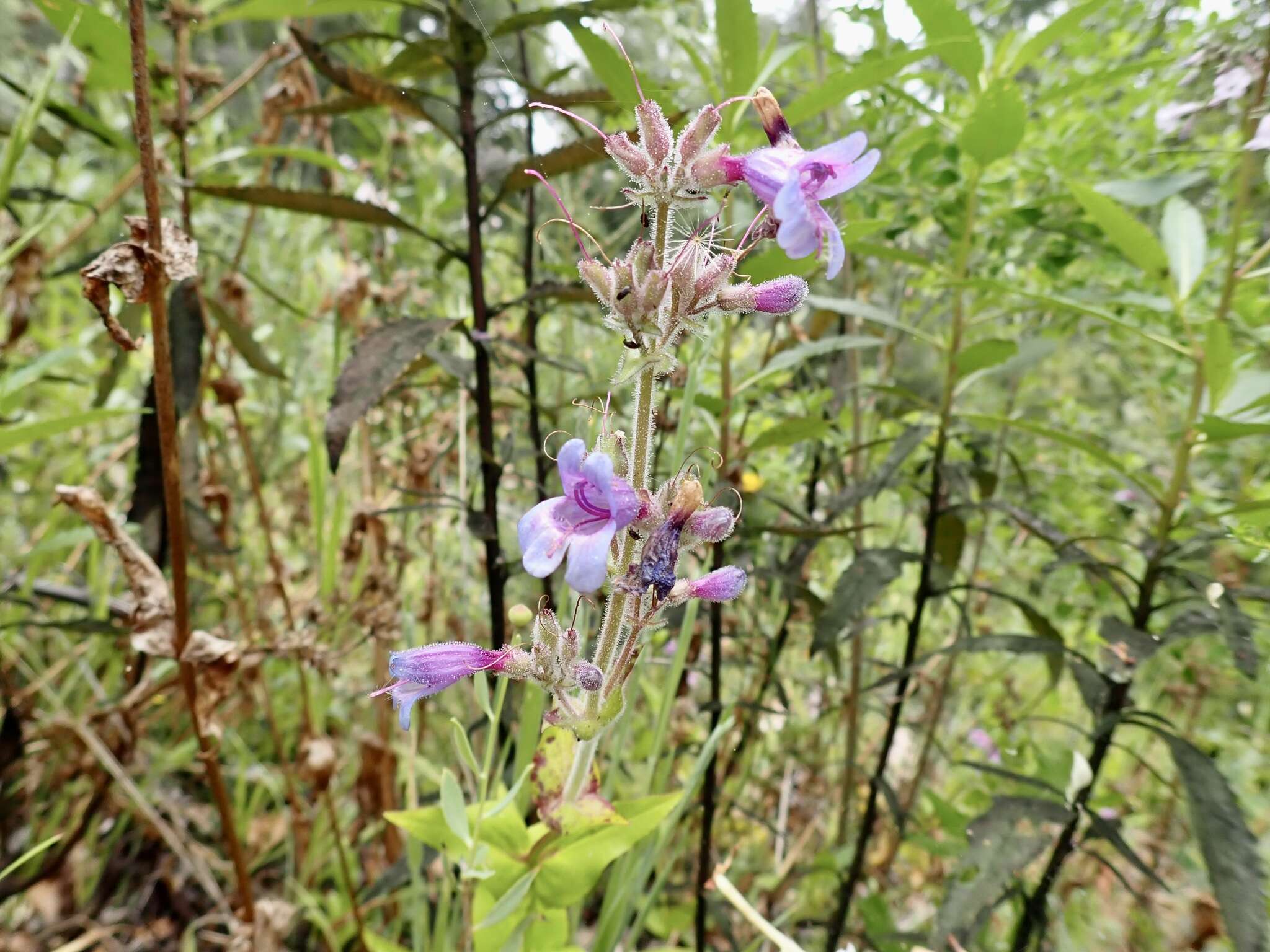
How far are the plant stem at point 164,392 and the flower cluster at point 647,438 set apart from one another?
38 cm

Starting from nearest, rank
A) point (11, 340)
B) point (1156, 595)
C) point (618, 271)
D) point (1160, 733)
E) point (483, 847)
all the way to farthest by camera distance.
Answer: point (618, 271)
point (483, 847)
point (1160, 733)
point (11, 340)
point (1156, 595)

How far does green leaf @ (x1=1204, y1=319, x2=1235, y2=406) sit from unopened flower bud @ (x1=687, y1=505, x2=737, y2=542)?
27.7 inches

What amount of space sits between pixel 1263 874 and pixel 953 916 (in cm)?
34

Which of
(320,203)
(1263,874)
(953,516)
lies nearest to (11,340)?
(320,203)

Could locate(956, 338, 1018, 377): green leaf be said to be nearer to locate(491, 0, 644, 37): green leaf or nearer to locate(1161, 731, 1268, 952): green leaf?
locate(1161, 731, 1268, 952): green leaf

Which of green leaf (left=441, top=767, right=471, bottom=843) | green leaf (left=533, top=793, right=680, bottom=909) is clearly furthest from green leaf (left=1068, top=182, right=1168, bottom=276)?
green leaf (left=441, top=767, right=471, bottom=843)

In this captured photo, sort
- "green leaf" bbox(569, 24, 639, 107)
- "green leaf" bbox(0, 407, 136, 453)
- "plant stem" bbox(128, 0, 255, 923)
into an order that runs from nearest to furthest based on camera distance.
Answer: "plant stem" bbox(128, 0, 255, 923) → "green leaf" bbox(0, 407, 136, 453) → "green leaf" bbox(569, 24, 639, 107)

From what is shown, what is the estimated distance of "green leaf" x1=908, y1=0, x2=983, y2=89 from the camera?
0.95 m

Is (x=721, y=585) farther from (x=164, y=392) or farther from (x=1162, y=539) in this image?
(x=1162, y=539)

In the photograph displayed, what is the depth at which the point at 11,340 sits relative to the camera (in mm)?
1242

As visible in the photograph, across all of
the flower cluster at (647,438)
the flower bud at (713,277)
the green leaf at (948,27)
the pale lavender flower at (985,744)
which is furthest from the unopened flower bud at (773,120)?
the pale lavender flower at (985,744)

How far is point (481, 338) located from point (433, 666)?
51 centimetres

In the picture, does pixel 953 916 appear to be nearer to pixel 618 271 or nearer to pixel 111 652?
pixel 618 271

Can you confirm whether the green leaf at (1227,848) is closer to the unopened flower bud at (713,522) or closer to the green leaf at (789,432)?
the green leaf at (789,432)
